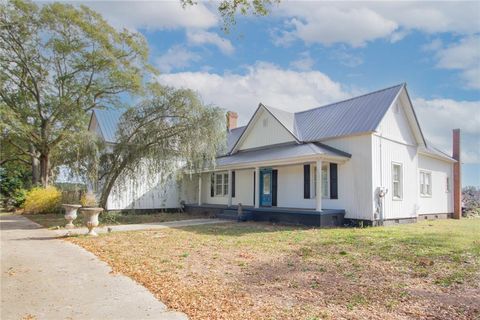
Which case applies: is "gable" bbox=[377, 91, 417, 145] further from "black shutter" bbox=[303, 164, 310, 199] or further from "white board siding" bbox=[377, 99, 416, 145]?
"black shutter" bbox=[303, 164, 310, 199]

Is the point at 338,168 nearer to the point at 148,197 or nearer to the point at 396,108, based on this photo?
the point at 396,108

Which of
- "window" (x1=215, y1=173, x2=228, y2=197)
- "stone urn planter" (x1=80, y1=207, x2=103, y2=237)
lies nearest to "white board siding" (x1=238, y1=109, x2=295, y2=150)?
"window" (x1=215, y1=173, x2=228, y2=197)

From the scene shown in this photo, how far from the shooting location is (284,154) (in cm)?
1503

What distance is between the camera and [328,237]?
10219mm

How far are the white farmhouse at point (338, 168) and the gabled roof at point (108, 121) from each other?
0.14 meters

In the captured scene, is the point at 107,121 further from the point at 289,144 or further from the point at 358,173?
the point at 358,173

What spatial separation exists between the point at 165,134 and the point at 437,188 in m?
15.6

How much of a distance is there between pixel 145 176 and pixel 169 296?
1272cm

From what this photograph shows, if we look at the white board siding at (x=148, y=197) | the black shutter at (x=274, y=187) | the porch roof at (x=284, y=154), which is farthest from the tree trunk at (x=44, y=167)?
the black shutter at (x=274, y=187)

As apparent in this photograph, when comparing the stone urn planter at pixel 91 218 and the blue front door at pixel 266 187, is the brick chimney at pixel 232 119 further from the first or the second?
the stone urn planter at pixel 91 218

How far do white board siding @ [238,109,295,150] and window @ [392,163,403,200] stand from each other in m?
4.88

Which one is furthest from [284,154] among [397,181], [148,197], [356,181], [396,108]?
[148,197]

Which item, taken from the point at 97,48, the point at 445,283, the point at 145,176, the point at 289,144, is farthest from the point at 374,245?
the point at 97,48

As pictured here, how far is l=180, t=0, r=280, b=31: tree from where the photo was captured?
592 centimetres
